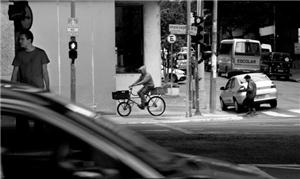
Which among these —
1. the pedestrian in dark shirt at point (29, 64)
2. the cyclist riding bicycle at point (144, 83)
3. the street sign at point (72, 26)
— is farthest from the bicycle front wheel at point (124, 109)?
the pedestrian in dark shirt at point (29, 64)

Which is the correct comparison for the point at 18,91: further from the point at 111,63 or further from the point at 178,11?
the point at 178,11

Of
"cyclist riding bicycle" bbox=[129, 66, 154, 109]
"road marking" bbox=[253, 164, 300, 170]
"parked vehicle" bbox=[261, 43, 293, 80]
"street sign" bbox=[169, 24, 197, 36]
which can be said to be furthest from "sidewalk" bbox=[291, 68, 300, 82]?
"road marking" bbox=[253, 164, 300, 170]

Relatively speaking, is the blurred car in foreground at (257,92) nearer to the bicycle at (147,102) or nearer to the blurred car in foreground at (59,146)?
the bicycle at (147,102)

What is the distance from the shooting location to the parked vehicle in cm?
4309

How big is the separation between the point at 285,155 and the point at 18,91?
26.2ft

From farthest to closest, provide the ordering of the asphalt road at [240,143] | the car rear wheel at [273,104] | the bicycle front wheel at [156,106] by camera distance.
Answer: the car rear wheel at [273,104] → the bicycle front wheel at [156,106] → the asphalt road at [240,143]

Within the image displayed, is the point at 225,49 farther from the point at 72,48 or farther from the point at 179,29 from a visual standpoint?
the point at 72,48

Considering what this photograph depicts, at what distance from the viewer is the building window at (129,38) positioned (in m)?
24.6

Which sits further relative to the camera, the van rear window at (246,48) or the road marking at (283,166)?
the van rear window at (246,48)

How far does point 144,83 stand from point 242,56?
23845 millimetres

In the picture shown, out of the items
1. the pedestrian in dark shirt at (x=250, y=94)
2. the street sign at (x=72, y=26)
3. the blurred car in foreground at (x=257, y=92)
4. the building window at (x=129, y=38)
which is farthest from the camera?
the blurred car in foreground at (x=257, y=92)

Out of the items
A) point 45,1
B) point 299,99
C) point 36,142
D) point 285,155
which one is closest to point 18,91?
point 36,142

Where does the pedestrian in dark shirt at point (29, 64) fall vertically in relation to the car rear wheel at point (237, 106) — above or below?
above

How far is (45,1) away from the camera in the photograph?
74.4ft
